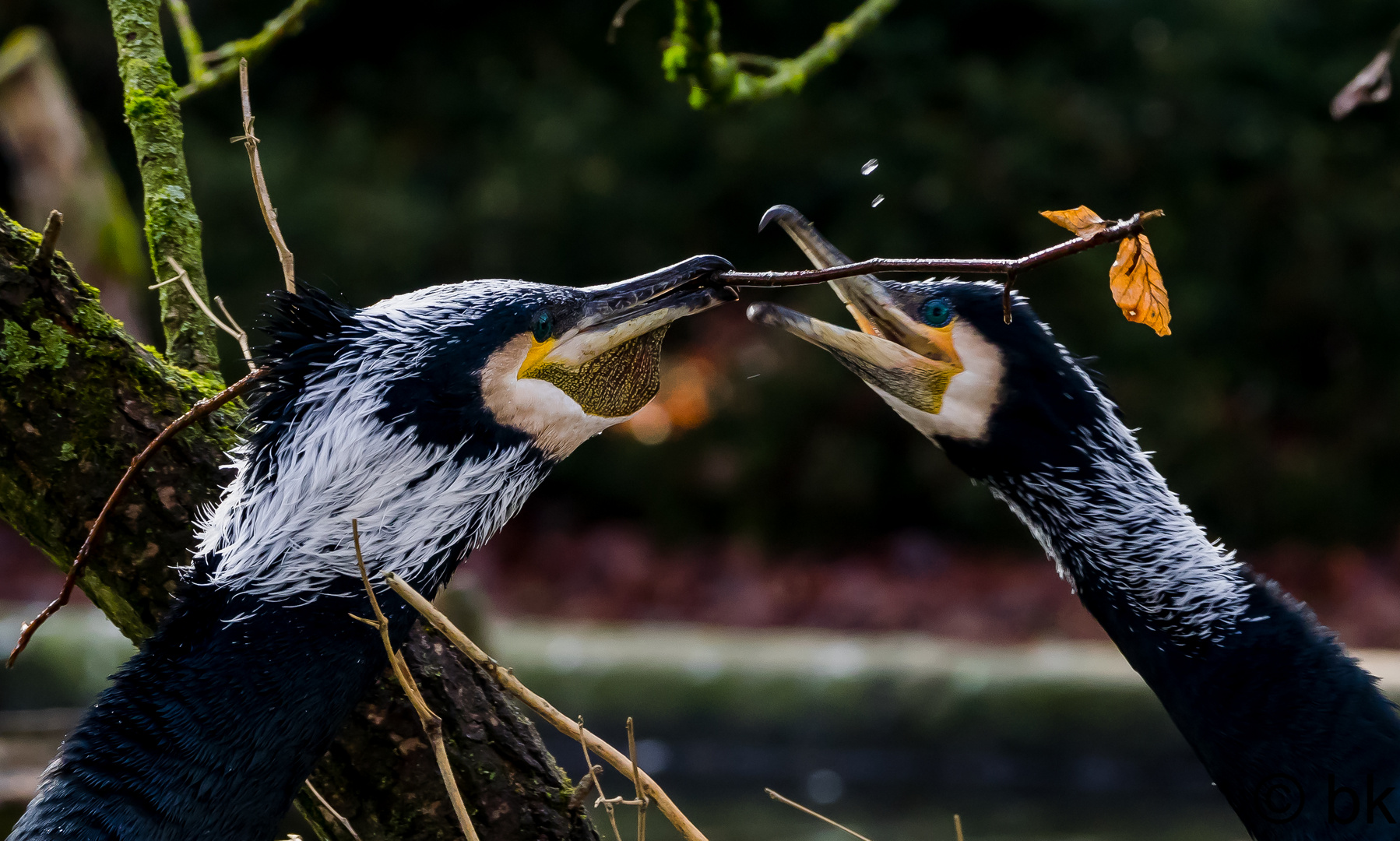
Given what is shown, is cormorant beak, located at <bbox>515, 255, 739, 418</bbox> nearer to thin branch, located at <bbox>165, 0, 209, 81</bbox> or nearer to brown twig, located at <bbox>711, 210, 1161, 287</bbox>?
brown twig, located at <bbox>711, 210, 1161, 287</bbox>

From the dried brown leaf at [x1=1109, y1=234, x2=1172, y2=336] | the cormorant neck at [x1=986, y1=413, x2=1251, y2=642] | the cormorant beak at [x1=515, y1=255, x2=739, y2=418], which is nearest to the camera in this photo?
the dried brown leaf at [x1=1109, y1=234, x2=1172, y2=336]

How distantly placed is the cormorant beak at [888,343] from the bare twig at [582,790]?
0.72 metres

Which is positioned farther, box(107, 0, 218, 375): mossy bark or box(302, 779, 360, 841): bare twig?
box(107, 0, 218, 375): mossy bark

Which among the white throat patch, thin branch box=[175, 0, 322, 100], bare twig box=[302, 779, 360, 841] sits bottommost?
bare twig box=[302, 779, 360, 841]

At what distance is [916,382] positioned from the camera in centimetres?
201

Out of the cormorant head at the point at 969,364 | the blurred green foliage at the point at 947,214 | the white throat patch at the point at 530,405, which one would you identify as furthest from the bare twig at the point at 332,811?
the blurred green foliage at the point at 947,214

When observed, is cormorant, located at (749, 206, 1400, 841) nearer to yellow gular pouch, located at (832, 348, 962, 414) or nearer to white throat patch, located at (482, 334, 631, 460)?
yellow gular pouch, located at (832, 348, 962, 414)

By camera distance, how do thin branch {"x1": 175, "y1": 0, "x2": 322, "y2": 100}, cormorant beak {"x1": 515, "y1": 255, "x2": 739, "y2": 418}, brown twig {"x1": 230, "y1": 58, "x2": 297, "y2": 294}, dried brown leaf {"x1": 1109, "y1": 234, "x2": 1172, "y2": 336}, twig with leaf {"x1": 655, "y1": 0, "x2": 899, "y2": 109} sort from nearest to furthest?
dried brown leaf {"x1": 1109, "y1": 234, "x2": 1172, "y2": 336}
cormorant beak {"x1": 515, "y1": 255, "x2": 739, "y2": 418}
brown twig {"x1": 230, "y1": 58, "x2": 297, "y2": 294}
thin branch {"x1": 175, "y1": 0, "x2": 322, "y2": 100}
twig with leaf {"x1": 655, "y1": 0, "x2": 899, "y2": 109}

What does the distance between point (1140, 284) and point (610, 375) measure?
27.1 inches

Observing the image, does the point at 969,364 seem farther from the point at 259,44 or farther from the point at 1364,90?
the point at 259,44

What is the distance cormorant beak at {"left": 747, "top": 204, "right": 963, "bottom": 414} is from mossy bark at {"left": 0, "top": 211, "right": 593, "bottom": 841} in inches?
29.6

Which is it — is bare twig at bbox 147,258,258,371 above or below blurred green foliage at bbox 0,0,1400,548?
below

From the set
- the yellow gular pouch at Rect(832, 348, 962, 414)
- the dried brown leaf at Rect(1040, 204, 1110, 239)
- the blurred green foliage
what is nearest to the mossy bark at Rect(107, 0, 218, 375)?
the yellow gular pouch at Rect(832, 348, 962, 414)

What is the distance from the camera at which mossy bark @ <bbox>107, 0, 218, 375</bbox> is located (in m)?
1.97
